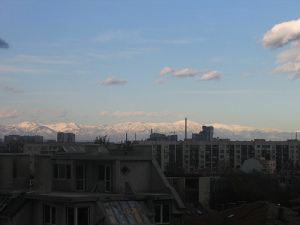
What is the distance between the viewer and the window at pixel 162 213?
2467cm

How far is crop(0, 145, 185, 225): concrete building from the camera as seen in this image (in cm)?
2270

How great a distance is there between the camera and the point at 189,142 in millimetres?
136000

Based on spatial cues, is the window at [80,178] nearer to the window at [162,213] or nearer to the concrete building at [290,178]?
the window at [162,213]

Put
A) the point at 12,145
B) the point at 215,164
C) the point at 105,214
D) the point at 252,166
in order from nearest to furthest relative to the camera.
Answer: the point at 105,214 < the point at 252,166 < the point at 215,164 < the point at 12,145

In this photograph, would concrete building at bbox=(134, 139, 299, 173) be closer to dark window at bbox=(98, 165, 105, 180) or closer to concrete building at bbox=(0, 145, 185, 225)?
concrete building at bbox=(0, 145, 185, 225)

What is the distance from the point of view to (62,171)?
26.8 m

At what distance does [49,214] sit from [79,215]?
199cm

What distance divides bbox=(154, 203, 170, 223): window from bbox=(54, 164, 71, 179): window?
464 cm

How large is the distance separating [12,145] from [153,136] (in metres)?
44.9

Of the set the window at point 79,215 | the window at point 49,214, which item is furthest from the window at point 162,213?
the window at point 49,214

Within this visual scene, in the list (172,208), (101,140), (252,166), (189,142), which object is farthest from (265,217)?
(189,142)

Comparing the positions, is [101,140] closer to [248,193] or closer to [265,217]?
[248,193]

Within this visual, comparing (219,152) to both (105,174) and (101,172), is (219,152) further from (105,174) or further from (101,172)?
(105,174)

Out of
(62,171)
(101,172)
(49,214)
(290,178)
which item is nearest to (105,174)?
(101,172)
